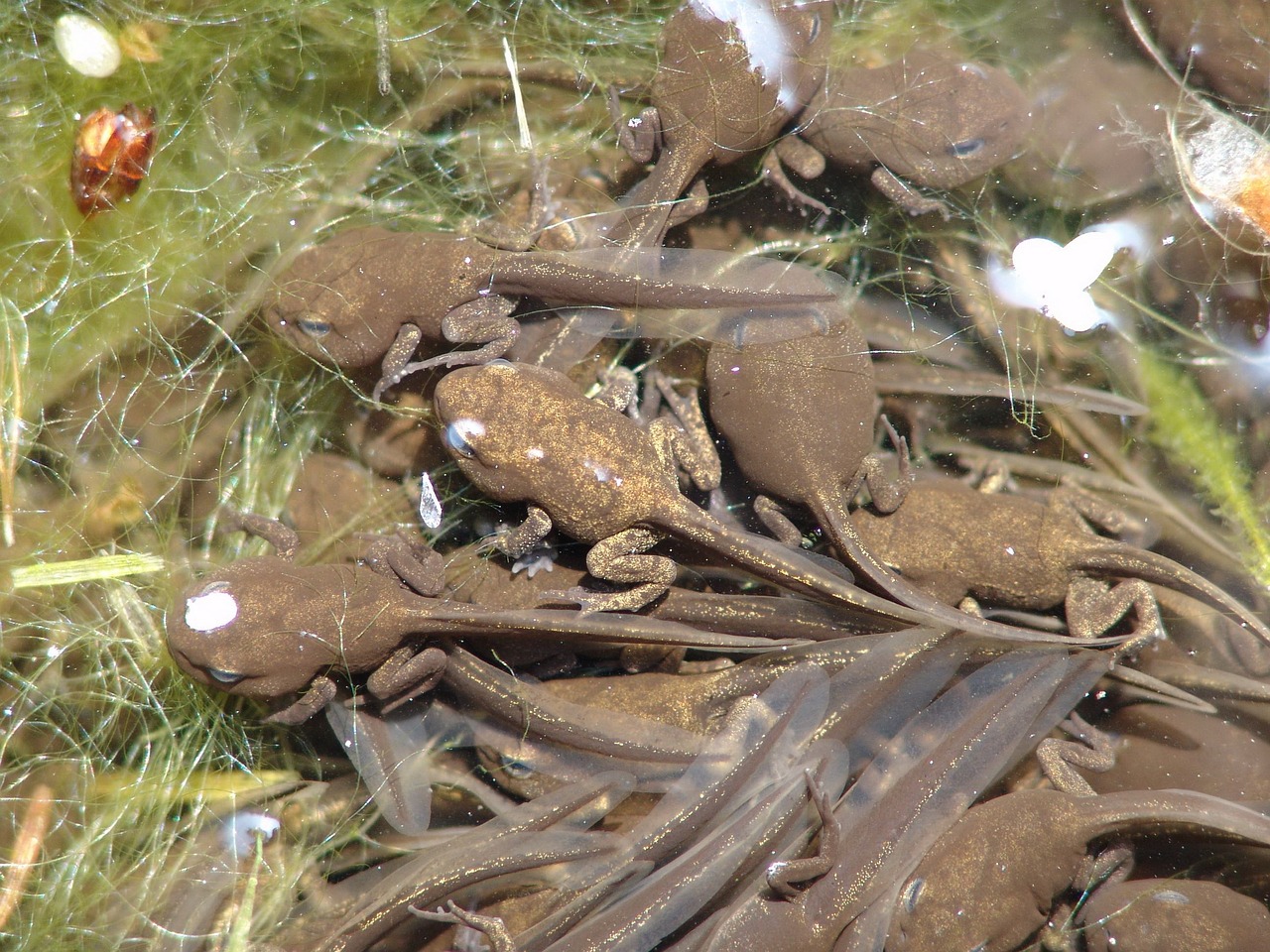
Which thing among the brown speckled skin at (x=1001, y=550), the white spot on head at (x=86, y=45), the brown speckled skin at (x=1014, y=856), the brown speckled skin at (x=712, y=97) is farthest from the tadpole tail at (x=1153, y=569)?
the white spot on head at (x=86, y=45)

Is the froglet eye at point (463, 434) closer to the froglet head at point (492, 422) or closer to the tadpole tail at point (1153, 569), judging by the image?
the froglet head at point (492, 422)

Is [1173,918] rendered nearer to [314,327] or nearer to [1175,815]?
[1175,815]

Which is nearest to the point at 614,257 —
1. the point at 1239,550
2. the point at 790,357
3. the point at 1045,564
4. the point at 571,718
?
the point at 790,357

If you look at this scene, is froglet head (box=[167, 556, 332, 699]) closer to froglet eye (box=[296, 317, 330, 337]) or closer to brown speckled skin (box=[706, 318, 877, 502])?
froglet eye (box=[296, 317, 330, 337])

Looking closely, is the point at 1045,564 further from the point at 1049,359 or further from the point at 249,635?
the point at 249,635

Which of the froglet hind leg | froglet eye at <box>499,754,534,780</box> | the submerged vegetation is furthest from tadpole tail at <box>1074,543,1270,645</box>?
froglet eye at <box>499,754,534,780</box>

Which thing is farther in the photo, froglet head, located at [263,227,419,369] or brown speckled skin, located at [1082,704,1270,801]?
froglet head, located at [263,227,419,369]
